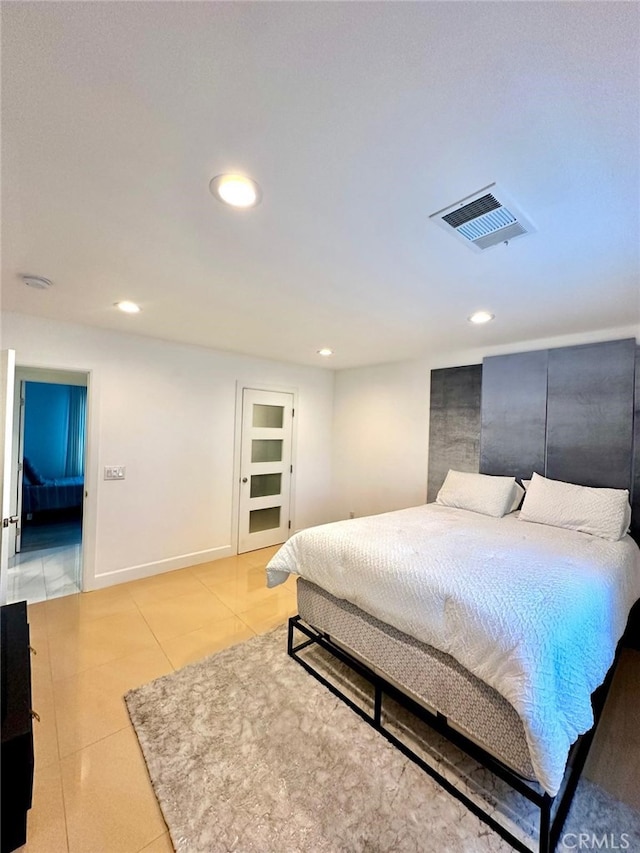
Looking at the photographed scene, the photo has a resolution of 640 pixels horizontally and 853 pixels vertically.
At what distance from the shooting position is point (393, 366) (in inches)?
174

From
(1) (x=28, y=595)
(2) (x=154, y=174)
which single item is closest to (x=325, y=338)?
(2) (x=154, y=174)

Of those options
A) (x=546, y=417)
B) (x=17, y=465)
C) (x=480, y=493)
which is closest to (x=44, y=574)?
(x=17, y=465)

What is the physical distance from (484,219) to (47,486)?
6351mm

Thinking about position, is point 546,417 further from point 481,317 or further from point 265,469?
point 265,469

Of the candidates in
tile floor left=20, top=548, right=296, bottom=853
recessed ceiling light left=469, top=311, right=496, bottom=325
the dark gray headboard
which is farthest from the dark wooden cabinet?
the dark gray headboard

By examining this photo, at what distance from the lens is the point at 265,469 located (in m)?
4.43

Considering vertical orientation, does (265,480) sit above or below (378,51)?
below

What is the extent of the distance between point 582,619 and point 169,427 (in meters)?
3.58

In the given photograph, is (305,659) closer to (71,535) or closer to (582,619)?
(582,619)

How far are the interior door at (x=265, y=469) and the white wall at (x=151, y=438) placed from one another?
17cm

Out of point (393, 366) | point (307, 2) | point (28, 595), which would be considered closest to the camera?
point (307, 2)

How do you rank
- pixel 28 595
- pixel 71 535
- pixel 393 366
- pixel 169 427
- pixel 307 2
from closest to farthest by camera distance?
pixel 307 2, pixel 28 595, pixel 169 427, pixel 393 366, pixel 71 535

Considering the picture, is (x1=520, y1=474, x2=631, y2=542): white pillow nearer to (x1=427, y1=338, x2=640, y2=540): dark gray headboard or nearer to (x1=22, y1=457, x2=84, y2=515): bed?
(x1=427, y1=338, x2=640, y2=540): dark gray headboard

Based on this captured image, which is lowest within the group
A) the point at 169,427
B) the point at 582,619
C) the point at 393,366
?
the point at 582,619
